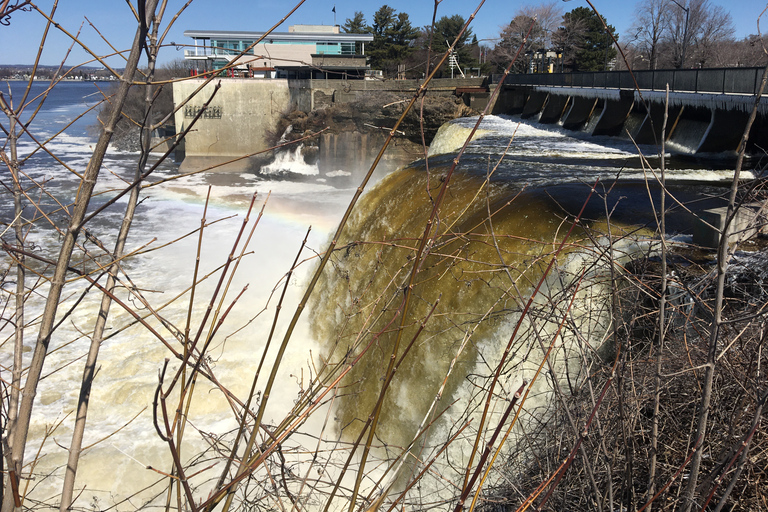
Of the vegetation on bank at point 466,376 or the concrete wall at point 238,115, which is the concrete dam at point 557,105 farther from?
the vegetation on bank at point 466,376

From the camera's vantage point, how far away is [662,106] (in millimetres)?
13273

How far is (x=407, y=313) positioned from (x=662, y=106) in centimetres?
1020

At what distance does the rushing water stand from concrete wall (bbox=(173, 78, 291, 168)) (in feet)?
59.4

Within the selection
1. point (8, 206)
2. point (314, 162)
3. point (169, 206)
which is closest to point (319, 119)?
point (314, 162)

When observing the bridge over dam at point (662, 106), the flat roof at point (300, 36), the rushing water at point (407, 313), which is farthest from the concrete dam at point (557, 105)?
the flat roof at point (300, 36)

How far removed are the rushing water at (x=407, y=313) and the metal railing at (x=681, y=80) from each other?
2247 millimetres

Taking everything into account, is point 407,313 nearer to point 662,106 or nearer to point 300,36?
point 662,106

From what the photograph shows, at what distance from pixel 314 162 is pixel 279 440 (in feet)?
85.3

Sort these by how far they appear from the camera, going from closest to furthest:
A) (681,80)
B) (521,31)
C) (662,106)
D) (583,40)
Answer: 1. (521,31)
2. (662,106)
3. (681,80)
4. (583,40)

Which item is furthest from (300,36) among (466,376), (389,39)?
(466,376)

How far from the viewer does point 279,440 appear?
1345 millimetres

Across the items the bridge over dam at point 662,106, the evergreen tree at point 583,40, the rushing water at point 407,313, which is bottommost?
the rushing water at point 407,313

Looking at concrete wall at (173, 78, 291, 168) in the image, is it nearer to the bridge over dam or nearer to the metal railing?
the bridge over dam

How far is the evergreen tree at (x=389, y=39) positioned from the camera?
45969 mm
